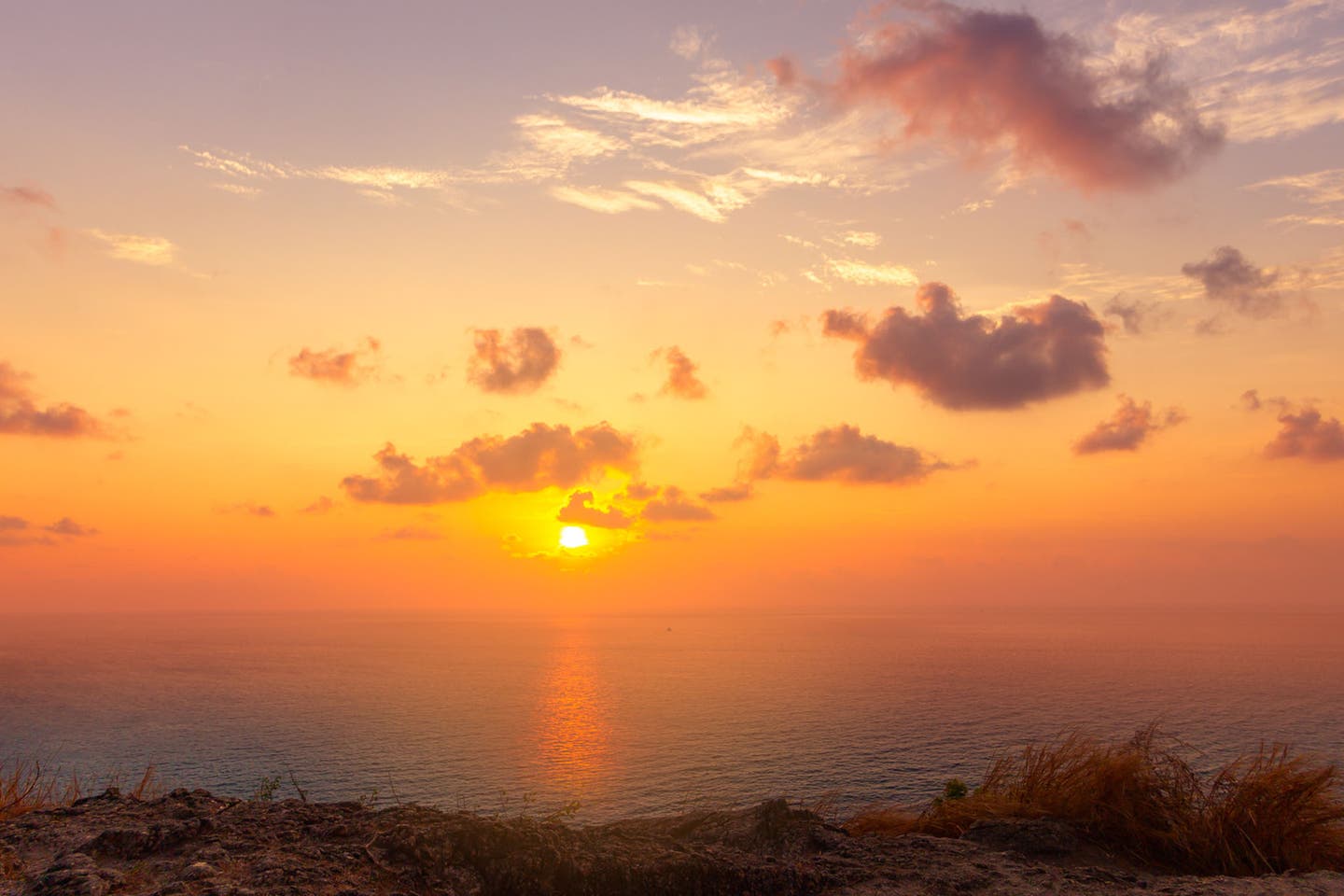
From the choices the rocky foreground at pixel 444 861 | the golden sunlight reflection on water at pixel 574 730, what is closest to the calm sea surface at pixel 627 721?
the golden sunlight reflection on water at pixel 574 730

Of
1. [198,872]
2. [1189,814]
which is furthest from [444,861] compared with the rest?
[1189,814]

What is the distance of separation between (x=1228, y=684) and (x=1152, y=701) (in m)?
28.6

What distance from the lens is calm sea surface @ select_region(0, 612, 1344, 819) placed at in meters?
53.3

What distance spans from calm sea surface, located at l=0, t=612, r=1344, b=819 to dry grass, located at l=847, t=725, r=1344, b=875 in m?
7.43

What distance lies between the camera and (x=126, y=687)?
112375 mm

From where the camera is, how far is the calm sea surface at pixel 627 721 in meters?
53.3

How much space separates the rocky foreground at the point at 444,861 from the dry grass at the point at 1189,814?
4.38 feet

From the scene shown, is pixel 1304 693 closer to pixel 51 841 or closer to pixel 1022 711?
pixel 1022 711

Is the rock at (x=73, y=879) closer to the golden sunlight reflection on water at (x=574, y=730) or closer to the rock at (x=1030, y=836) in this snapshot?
the rock at (x=1030, y=836)

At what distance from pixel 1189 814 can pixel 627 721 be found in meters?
74.6

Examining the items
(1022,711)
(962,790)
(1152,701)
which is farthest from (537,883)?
(1152,701)

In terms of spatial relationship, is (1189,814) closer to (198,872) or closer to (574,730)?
(198,872)

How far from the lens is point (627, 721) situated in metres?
84.3

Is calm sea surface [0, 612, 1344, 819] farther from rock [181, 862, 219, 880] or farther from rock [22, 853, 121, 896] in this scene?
rock [181, 862, 219, 880]
